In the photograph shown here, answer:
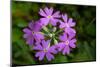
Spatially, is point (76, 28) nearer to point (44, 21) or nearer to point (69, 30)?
point (69, 30)

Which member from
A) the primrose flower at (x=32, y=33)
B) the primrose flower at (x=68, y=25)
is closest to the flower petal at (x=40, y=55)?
the primrose flower at (x=32, y=33)

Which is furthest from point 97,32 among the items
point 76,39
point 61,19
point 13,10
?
point 13,10

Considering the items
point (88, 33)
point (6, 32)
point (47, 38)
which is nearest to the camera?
point (6, 32)

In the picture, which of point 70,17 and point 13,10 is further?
point 70,17

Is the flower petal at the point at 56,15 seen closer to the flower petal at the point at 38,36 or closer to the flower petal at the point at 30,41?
the flower petal at the point at 38,36

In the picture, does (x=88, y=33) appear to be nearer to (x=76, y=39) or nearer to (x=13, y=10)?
(x=76, y=39)

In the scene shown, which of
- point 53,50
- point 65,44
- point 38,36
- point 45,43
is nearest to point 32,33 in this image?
point 38,36

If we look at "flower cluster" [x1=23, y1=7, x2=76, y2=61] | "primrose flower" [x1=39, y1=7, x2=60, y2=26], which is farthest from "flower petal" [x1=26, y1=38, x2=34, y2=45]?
"primrose flower" [x1=39, y1=7, x2=60, y2=26]
